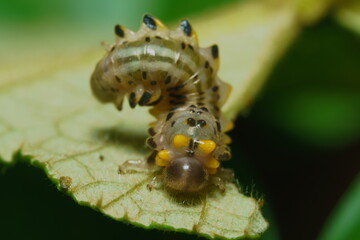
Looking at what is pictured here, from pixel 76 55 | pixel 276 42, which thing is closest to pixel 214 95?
pixel 276 42

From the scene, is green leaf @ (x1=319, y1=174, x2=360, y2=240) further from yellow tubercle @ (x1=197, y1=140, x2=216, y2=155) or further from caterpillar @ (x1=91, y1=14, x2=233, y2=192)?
yellow tubercle @ (x1=197, y1=140, x2=216, y2=155)

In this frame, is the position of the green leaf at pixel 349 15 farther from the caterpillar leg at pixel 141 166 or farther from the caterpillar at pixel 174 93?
the caterpillar leg at pixel 141 166

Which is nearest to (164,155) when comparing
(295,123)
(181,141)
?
(181,141)

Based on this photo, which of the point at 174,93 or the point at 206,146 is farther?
the point at 174,93

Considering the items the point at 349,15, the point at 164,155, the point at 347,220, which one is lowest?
the point at 347,220

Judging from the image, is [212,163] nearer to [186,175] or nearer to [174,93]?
[186,175]
